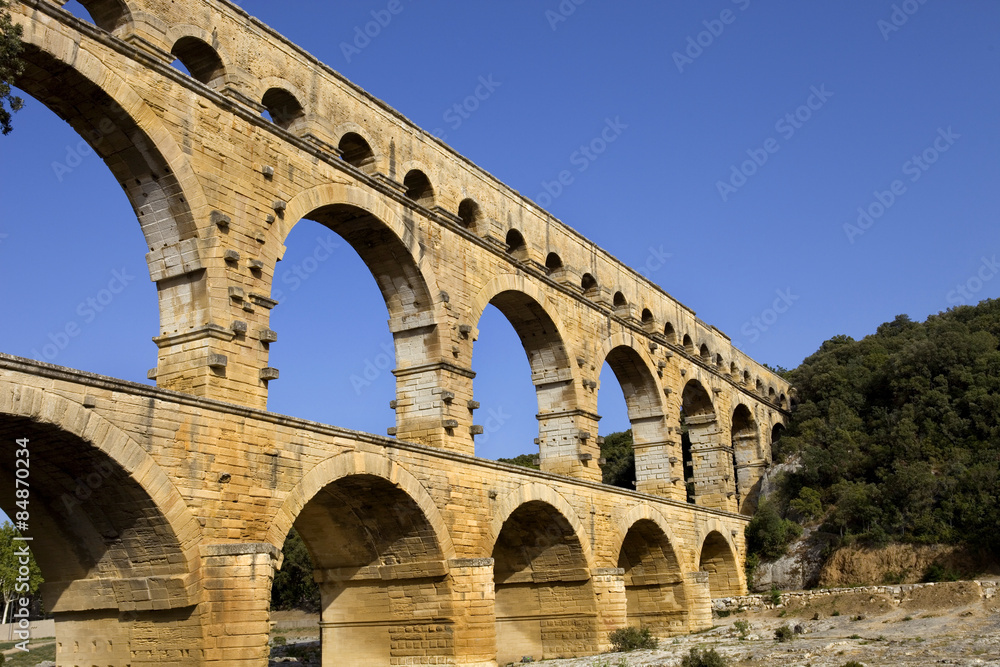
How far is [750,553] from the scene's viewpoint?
28.8m

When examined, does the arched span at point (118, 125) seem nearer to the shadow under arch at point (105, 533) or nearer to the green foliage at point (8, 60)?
the green foliage at point (8, 60)

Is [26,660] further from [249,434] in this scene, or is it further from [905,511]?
[905,511]

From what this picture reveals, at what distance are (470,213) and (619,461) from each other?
966 inches

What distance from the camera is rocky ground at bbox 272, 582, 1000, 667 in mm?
14484

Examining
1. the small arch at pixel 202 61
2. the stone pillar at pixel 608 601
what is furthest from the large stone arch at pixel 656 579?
the small arch at pixel 202 61

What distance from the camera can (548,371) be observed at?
20.8m

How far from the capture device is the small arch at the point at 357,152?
1605cm

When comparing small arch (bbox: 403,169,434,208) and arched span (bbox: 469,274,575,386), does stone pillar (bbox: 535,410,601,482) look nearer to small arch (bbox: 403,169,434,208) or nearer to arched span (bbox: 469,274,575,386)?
arched span (bbox: 469,274,575,386)

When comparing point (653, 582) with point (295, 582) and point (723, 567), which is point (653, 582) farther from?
point (295, 582)

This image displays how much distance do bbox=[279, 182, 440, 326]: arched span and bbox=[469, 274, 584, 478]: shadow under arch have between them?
358 centimetres

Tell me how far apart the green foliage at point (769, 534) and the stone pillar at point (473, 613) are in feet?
52.4

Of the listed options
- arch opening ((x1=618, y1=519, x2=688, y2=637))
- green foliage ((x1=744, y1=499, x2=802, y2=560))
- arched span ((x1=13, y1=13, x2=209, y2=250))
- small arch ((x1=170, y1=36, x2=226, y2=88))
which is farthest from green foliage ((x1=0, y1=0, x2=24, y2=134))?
green foliage ((x1=744, y1=499, x2=802, y2=560))

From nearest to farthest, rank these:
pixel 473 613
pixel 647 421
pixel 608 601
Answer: pixel 473 613, pixel 608 601, pixel 647 421

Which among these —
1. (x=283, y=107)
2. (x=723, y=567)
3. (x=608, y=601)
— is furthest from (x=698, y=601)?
(x=283, y=107)
